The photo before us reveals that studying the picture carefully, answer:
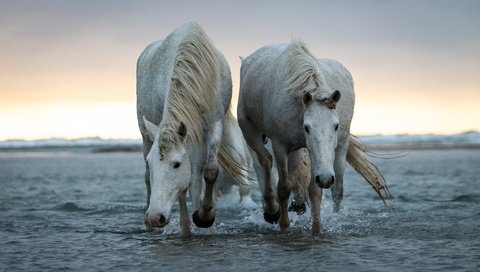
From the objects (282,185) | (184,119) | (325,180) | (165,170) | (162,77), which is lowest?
(282,185)

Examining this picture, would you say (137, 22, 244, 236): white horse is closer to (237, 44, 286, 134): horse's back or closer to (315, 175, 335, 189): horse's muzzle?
(237, 44, 286, 134): horse's back

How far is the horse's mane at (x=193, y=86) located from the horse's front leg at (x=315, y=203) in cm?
119

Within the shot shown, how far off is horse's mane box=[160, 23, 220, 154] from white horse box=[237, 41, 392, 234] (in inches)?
27.6

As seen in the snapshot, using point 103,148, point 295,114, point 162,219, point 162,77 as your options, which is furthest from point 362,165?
point 103,148

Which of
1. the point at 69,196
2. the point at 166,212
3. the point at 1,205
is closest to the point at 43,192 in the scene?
the point at 69,196

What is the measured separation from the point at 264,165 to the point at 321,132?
2.10 meters

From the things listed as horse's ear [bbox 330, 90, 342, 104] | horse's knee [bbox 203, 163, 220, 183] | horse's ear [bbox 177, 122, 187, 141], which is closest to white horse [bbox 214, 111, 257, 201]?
horse's knee [bbox 203, 163, 220, 183]

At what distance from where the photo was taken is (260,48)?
9.64 m

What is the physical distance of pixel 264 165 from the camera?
9.21 meters

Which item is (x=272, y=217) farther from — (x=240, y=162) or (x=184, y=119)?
(x=184, y=119)

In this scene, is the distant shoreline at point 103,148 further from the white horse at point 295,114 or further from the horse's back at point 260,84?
the white horse at point 295,114

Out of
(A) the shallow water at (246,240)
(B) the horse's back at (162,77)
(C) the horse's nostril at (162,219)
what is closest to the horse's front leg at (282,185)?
(A) the shallow water at (246,240)

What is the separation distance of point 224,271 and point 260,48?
430cm

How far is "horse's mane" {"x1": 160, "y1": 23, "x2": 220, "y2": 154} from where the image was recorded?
7176 mm
